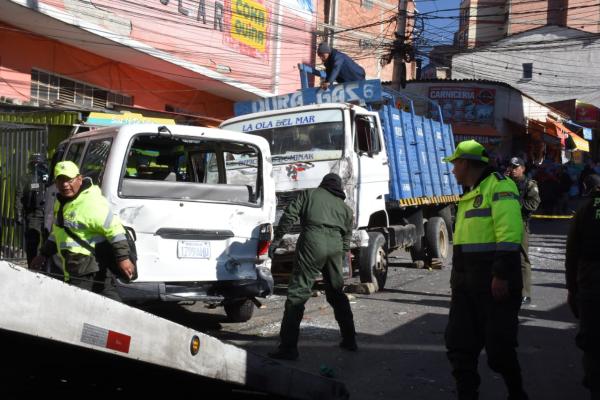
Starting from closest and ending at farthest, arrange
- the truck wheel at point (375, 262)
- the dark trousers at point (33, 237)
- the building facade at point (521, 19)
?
the dark trousers at point (33, 237), the truck wheel at point (375, 262), the building facade at point (521, 19)

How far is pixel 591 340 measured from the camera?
14.4 feet

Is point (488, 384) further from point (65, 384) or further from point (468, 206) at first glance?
point (65, 384)

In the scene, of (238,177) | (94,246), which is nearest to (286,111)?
(238,177)

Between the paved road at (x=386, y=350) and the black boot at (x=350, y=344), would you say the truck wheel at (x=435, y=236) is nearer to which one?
the paved road at (x=386, y=350)

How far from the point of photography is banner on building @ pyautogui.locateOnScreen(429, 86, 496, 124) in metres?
33.1

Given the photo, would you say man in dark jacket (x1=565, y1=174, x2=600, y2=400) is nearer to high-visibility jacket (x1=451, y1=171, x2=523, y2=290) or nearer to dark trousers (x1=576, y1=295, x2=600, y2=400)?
dark trousers (x1=576, y1=295, x2=600, y2=400)

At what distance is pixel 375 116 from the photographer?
33.4 feet

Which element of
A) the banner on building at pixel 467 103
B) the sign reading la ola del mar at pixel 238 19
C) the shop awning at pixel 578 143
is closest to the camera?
the sign reading la ola del mar at pixel 238 19

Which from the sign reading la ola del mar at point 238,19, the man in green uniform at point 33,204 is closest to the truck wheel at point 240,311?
the man in green uniform at point 33,204

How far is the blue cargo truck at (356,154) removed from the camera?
9.67 meters

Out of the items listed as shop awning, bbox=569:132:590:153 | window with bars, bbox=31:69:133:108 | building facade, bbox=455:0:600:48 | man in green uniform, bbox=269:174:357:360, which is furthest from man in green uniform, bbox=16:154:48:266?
building facade, bbox=455:0:600:48

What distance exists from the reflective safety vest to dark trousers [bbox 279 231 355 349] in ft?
6.19

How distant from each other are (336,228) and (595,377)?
9.50 feet

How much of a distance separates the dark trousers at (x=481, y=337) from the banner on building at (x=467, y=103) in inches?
1147
